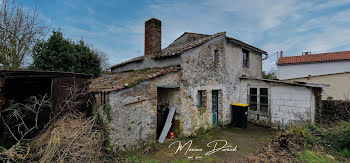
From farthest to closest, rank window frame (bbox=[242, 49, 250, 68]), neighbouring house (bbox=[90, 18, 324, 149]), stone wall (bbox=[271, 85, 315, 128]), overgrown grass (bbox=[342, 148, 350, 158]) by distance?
window frame (bbox=[242, 49, 250, 68]) → stone wall (bbox=[271, 85, 315, 128]) → neighbouring house (bbox=[90, 18, 324, 149]) → overgrown grass (bbox=[342, 148, 350, 158])

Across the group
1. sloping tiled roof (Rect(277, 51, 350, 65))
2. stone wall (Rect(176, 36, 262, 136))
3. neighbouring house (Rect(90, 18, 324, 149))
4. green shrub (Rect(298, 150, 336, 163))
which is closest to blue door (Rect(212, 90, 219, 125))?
neighbouring house (Rect(90, 18, 324, 149))

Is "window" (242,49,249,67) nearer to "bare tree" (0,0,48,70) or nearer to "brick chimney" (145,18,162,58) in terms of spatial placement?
"brick chimney" (145,18,162,58)

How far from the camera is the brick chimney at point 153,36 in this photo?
8.98 meters

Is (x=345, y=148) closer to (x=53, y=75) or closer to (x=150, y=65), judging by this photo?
(x=150, y=65)

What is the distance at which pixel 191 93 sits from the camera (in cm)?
761

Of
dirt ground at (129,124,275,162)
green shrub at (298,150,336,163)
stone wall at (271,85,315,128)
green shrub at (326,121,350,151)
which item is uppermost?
stone wall at (271,85,315,128)

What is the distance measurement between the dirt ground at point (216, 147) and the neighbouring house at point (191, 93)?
56 centimetres

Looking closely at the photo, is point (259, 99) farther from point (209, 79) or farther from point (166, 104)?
point (166, 104)

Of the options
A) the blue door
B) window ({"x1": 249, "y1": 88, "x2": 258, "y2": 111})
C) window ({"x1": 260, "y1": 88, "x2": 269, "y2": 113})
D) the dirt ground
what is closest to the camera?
the dirt ground

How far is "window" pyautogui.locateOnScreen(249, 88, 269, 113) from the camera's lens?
31.2 ft

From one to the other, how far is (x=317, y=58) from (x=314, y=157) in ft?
60.5

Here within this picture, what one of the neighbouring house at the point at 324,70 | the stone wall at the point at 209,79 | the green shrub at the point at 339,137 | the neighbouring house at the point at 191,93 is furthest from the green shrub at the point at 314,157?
the neighbouring house at the point at 324,70

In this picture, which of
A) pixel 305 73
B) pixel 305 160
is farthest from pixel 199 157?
pixel 305 73

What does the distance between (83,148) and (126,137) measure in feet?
5.12
